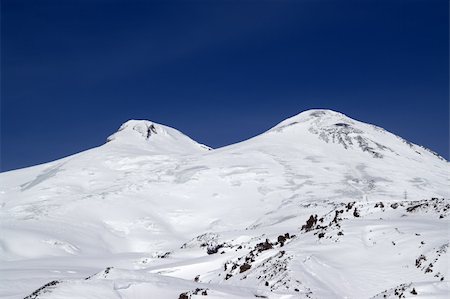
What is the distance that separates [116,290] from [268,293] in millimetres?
4517

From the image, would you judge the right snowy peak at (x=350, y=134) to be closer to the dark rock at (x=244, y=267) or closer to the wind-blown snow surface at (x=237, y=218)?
the wind-blown snow surface at (x=237, y=218)

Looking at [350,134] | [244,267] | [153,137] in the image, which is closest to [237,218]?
[244,267]

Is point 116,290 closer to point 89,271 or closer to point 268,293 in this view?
point 268,293

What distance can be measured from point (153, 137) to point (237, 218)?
78.5m

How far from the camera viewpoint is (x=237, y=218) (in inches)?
2672

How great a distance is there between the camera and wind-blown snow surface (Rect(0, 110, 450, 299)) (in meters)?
17.0

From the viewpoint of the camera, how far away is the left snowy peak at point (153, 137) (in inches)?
5207

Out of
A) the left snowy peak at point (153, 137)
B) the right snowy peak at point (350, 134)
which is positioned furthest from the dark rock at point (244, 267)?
the left snowy peak at point (153, 137)

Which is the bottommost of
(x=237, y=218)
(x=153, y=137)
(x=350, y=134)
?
(x=237, y=218)

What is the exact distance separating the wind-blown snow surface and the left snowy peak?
2.45 feet

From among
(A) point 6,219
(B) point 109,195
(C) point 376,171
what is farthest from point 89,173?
(C) point 376,171

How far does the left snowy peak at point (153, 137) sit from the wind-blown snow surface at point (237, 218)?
75 centimetres

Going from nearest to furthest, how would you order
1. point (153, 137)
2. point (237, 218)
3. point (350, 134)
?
1. point (237, 218)
2. point (350, 134)
3. point (153, 137)

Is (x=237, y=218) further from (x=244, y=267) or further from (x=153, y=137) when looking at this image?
(x=153, y=137)
